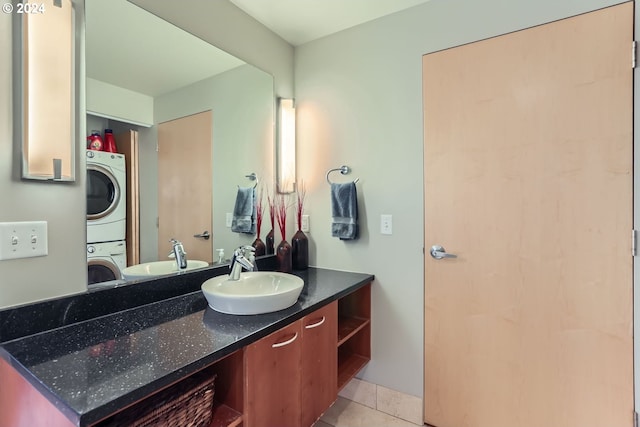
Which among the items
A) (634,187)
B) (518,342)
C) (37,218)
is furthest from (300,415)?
(634,187)

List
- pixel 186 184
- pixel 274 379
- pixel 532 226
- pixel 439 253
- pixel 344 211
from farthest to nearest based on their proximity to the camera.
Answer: pixel 344 211 < pixel 439 253 < pixel 186 184 < pixel 532 226 < pixel 274 379

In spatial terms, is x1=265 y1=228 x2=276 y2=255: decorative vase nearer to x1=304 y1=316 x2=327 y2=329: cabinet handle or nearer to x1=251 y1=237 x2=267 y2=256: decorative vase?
x1=251 y1=237 x2=267 y2=256: decorative vase

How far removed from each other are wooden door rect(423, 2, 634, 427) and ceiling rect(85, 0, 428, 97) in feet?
1.98

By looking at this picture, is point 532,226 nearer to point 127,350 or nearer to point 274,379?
point 274,379

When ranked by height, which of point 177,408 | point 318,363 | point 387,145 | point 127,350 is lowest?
point 318,363

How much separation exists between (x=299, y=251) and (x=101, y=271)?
3.61ft

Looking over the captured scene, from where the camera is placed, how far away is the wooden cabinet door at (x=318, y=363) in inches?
53.3

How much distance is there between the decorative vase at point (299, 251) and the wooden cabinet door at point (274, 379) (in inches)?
30.6

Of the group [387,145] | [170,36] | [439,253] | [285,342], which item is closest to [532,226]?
[439,253]

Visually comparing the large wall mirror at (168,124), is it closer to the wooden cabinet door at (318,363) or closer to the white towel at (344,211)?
the white towel at (344,211)

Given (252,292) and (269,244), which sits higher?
(269,244)

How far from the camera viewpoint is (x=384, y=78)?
6.18 feet

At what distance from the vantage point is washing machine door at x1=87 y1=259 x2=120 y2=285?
3.98ft

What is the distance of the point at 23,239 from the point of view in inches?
40.4
